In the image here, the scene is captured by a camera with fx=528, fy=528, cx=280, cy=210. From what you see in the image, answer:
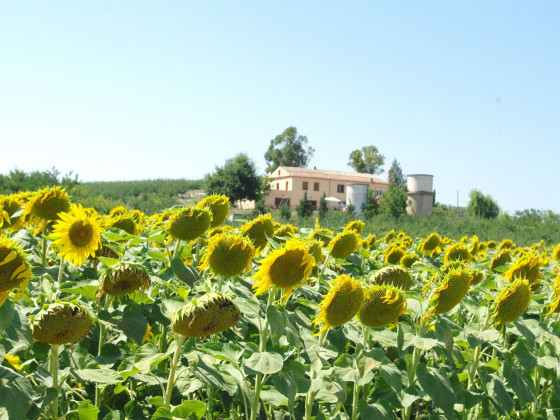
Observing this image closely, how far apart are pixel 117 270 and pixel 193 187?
2344 inches

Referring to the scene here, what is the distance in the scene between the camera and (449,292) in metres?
1.80

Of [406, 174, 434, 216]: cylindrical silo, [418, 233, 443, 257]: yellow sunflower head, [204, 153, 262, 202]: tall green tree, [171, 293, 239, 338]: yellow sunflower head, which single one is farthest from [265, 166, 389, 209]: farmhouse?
[171, 293, 239, 338]: yellow sunflower head

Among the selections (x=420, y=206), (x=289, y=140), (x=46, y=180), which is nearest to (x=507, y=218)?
(x=420, y=206)

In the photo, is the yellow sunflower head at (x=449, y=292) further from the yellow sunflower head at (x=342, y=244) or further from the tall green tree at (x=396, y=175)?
the tall green tree at (x=396, y=175)

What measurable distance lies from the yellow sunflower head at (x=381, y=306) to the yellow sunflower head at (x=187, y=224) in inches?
26.5

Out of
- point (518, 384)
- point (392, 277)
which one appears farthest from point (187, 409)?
point (518, 384)

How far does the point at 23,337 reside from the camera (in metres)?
1.30

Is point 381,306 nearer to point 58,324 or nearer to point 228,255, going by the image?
point 228,255

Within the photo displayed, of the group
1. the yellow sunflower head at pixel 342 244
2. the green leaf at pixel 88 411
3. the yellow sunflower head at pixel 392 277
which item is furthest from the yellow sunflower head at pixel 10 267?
the yellow sunflower head at pixel 342 244

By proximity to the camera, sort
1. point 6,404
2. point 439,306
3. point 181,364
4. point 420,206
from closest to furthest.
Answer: point 6,404 < point 439,306 < point 181,364 < point 420,206

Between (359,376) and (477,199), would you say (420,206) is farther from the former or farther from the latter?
(359,376)

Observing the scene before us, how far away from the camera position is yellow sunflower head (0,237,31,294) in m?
1.20

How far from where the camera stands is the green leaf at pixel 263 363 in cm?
137

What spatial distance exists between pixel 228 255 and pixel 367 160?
68039 millimetres
